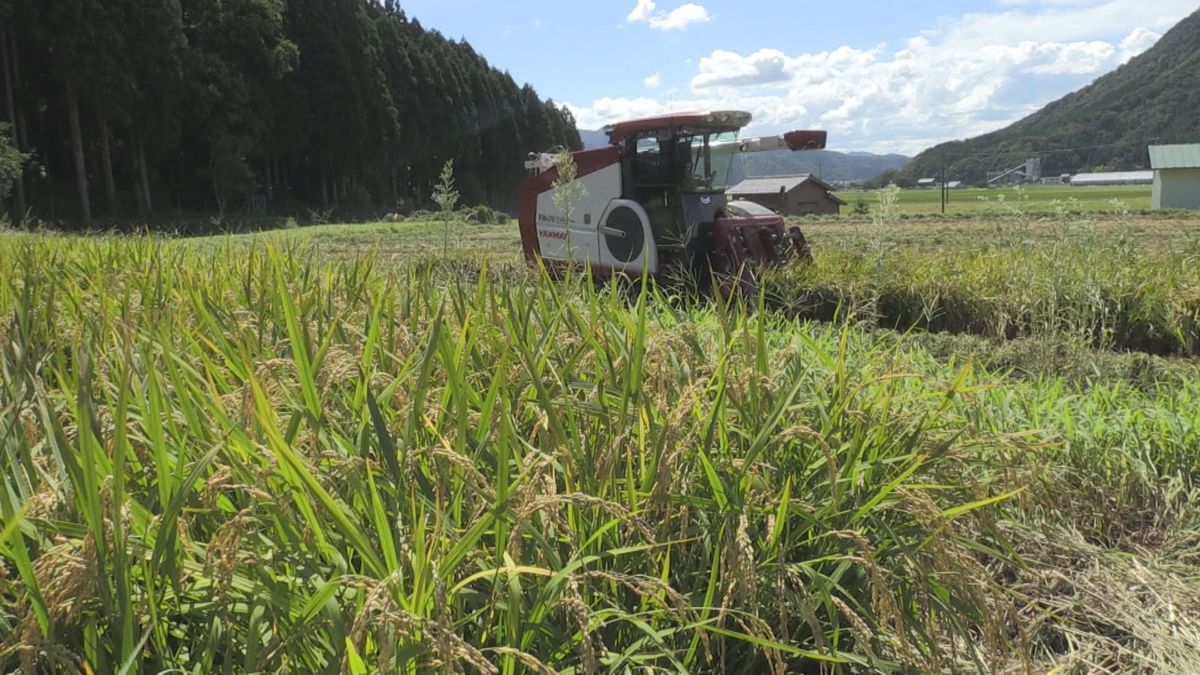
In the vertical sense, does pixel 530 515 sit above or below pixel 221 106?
below

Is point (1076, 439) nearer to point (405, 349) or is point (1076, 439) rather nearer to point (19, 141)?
point (405, 349)

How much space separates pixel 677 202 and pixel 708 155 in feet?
2.25

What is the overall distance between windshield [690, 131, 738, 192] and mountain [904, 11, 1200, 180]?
95060 millimetres

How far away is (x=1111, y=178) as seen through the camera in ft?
275

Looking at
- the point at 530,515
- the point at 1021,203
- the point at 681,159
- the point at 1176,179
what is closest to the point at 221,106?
the point at 681,159

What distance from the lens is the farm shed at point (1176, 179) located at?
110ft

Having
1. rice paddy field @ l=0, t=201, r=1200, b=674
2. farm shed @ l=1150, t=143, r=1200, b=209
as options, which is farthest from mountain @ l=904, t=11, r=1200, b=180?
rice paddy field @ l=0, t=201, r=1200, b=674

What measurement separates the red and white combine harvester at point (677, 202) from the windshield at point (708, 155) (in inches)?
0.5

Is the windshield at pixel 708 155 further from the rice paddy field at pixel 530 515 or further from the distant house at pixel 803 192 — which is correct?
the distant house at pixel 803 192

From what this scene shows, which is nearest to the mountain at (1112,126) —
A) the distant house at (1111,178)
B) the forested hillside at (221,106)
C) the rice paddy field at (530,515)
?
the distant house at (1111,178)

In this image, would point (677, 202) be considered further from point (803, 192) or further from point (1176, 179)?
point (803, 192)

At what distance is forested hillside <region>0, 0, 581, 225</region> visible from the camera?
25.1m

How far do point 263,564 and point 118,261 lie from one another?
3.69 meters

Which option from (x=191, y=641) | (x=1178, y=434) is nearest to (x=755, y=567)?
(x=191, y=641)
